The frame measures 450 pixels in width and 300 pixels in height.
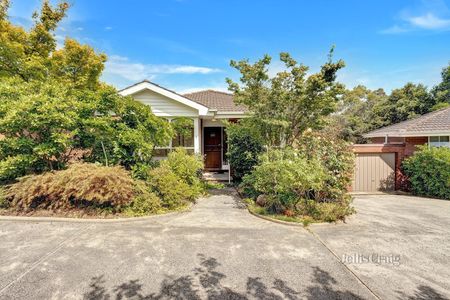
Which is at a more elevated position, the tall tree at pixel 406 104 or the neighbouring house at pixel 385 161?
the tall tree at pixel 406 104

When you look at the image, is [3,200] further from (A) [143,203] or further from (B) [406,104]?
(B) [406,104]

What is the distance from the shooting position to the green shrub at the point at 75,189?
18.8ft

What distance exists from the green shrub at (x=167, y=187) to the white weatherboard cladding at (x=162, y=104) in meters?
4.13

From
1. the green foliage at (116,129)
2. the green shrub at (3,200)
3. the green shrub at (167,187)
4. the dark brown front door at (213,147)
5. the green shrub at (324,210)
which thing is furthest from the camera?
the dark brown front door at (213,147)

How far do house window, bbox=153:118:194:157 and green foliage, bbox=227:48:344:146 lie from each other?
8.07ft

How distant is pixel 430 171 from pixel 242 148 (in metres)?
7.52

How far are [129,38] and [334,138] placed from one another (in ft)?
40.0

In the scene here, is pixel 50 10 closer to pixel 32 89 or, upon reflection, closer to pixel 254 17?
pixel 32 89

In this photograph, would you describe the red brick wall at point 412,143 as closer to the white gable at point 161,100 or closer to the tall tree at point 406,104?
the white gable at point 161,100

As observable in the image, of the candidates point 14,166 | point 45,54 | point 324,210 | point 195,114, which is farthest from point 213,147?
point 45,54

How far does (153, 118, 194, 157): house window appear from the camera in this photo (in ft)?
29.5

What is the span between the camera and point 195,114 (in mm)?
10141

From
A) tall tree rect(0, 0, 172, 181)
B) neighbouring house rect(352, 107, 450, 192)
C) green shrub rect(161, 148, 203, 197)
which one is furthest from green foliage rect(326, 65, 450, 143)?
tall tree rect(0, 0, 172, 181)

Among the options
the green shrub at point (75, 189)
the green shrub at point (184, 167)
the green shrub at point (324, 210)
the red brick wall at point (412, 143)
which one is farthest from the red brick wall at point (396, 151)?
the green shrub at point (75, 189)
